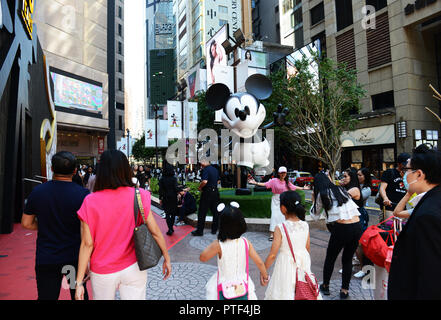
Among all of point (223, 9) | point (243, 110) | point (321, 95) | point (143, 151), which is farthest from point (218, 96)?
point (223, 9)

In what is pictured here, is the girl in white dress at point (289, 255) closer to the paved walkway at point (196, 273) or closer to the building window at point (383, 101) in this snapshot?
the paved walkway at point (196, 273)

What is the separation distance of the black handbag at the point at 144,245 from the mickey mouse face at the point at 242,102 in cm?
587

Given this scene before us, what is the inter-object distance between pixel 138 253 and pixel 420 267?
185 cm

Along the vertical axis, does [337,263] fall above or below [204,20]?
below

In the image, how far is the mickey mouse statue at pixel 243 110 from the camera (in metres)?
8.09

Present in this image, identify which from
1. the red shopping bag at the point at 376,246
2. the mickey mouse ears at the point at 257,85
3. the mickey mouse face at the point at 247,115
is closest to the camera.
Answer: the red shopping bag at the point at 376,246

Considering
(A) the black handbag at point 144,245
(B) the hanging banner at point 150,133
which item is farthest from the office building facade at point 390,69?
(A) the black handbag at point 144,245

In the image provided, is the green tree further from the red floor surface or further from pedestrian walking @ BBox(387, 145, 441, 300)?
pedestrian walking @ BBox(387, 145, 441, 300)

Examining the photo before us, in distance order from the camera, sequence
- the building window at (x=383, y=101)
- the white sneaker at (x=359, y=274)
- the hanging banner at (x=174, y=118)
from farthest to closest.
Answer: the building window at (x=383, y=101), the hanging banner at (x=174, y=118), the white sneaker at (x=359, y=274)

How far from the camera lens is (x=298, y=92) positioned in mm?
14977

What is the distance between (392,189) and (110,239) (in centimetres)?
486

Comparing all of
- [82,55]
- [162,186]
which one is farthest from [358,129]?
[82,55]

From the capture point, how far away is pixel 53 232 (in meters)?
2.42
